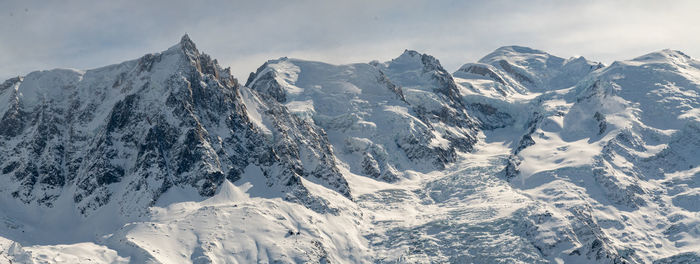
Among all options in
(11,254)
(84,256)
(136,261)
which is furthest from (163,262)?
(11,254)

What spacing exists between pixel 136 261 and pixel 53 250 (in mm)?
23536

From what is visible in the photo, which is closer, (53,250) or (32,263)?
(32,263)

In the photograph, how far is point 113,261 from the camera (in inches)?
7800

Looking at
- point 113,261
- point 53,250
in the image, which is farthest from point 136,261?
point 53,250

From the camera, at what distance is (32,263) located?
614 feet

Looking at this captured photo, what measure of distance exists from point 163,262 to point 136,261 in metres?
7.81

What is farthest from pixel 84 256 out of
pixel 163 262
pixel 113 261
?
pixel 163 262

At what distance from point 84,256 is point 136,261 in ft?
46.3

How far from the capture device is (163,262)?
198m

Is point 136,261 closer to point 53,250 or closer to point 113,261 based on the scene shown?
point 113,261

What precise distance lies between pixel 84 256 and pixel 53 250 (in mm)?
9752

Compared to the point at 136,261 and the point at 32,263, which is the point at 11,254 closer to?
the point at 32,263

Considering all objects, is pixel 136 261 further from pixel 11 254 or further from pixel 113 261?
pixel 11 254

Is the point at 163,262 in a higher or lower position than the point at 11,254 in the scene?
→ lower
